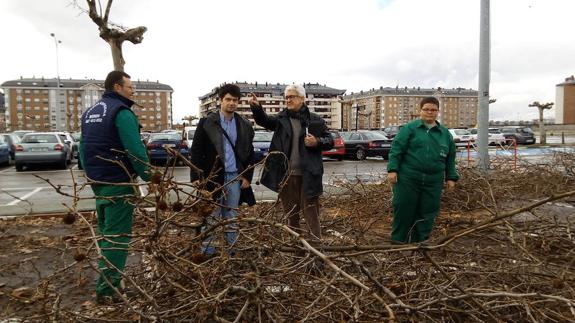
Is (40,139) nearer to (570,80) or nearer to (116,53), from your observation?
(116,53)

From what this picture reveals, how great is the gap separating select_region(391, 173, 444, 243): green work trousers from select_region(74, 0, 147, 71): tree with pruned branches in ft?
24.1

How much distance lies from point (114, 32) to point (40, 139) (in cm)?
995

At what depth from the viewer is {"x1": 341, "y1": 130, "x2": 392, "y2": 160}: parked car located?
68.5 feet

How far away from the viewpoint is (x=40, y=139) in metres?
17.0

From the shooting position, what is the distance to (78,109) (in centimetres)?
13712

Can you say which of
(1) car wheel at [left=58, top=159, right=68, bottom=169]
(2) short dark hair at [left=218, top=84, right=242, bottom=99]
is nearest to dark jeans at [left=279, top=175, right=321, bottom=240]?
(2) short dark hair at [left=218, top=84, right=242, bottom=99]

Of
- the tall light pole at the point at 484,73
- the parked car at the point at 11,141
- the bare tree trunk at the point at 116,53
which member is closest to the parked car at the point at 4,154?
the parked car at the point at 11,141

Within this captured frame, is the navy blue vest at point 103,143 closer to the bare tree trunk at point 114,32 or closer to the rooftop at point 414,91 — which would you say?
the bare tree trunk at point 114,32

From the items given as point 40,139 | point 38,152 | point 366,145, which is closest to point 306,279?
point 38,152

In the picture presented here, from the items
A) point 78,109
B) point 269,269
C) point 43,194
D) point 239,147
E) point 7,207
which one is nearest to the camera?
point 269,269

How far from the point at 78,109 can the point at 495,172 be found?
484 feet

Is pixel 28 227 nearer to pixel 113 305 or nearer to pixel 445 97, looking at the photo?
pixel 113 305

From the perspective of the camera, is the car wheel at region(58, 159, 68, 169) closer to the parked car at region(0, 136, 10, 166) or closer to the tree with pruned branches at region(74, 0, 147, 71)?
the parked car at region(0, 136, 10, 166)

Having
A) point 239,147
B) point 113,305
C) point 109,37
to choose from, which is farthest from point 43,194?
point 113,305
